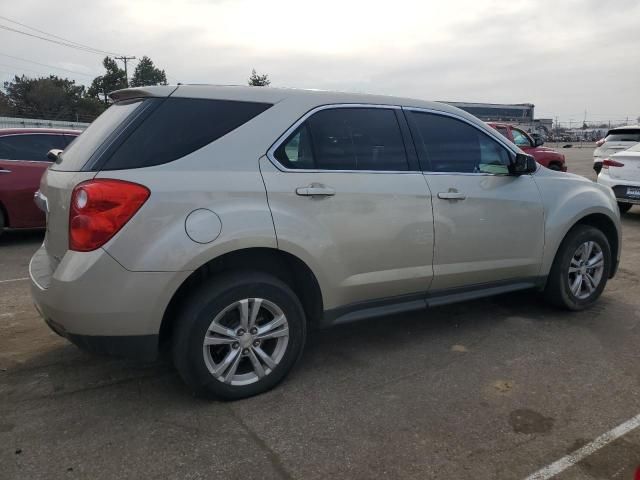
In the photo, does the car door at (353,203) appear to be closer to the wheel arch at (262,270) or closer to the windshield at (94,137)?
the wheel arch at (262,270)

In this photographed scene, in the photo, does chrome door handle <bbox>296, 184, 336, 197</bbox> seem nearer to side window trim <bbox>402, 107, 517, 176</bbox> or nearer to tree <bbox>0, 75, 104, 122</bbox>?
side window trim <bbox>402, 107, 517, 176</bbox>

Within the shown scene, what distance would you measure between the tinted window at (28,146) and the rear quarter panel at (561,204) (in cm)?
672

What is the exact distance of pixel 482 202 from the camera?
4.07 meters

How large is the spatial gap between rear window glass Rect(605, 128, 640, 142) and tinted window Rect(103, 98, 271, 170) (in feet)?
45.7

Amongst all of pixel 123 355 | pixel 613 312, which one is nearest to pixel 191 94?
pixel 123 355

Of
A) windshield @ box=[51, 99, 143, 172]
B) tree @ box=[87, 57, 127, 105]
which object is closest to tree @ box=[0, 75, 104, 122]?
tree @ box=[87, 57, 127, 105]

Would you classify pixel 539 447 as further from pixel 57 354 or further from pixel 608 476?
pixel 57 354

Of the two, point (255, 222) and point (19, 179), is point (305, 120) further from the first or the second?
point (19, 179)

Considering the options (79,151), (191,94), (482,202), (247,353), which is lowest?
(247,353)

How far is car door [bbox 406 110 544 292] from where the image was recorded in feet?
12.8

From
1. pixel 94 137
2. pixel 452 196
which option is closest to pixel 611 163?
pixel 452 196

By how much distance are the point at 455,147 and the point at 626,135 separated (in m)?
12.6

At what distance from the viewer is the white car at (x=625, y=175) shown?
31.0 ft

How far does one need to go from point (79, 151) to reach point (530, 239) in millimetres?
3322
